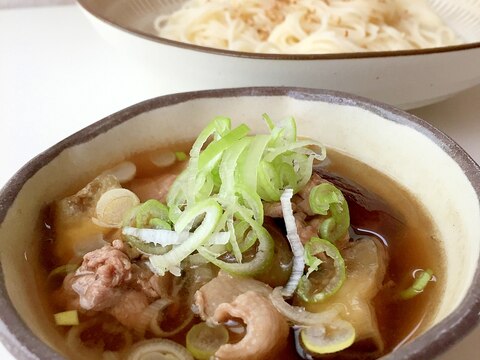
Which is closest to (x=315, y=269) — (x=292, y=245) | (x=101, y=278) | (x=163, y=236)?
(x=292, y=245)

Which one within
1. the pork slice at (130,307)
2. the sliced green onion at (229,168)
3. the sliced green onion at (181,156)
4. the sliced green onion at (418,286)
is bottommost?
the pork slice at (130,307)

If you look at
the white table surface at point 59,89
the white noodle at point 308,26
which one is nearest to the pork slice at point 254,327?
the white table surface at point 59,89

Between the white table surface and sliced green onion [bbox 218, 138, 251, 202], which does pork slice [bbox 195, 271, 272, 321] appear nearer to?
sliced green onion [bbox 218, 138, 251, 202]

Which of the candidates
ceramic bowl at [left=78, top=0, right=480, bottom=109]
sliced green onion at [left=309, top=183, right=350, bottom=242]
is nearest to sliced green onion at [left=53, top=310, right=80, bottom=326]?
sliced green onion at [left=309, top=183, right=350, bottom=242]

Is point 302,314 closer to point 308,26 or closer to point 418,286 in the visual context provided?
point 418,286

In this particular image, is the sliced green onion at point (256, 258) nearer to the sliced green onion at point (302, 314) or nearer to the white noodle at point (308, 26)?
the sliced green onion at point (302, 314)
